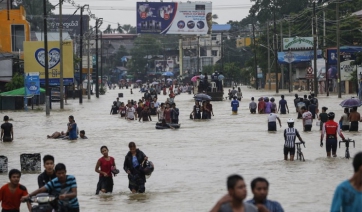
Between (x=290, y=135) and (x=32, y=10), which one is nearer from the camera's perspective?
(x=290, y=135)

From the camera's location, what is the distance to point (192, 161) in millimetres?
27219

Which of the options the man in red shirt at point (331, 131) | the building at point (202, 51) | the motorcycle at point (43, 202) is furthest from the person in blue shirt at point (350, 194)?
the building at point (202, 51)

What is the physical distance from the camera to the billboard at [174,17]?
317ft

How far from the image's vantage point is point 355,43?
308ft

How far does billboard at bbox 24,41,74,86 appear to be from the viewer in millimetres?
69750

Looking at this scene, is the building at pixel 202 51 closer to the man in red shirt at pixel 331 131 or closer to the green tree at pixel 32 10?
the green tree at pixel 32 10

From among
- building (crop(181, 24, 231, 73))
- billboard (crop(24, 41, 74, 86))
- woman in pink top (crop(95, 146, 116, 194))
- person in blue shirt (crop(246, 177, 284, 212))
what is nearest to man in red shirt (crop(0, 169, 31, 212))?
person in blue shirt (crop(246, 177, 284, 212))

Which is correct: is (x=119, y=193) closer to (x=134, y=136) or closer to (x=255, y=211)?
(x=255, y=211)

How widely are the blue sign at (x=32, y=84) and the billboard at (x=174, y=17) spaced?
34.6m

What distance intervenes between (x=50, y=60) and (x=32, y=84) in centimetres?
891

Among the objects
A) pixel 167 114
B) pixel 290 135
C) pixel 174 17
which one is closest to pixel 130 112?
pixel 167 114

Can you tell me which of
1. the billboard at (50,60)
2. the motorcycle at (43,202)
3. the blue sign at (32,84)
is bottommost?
the motorcycle at (43,202)

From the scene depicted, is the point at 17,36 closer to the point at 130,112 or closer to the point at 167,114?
the point at 130,112

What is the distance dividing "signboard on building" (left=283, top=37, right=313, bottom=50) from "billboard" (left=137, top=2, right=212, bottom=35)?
11265mm
